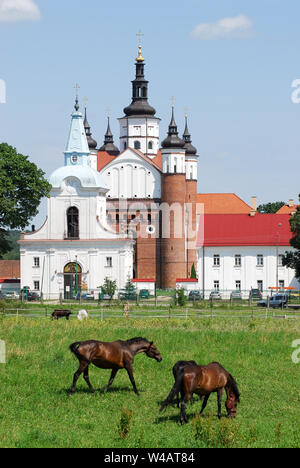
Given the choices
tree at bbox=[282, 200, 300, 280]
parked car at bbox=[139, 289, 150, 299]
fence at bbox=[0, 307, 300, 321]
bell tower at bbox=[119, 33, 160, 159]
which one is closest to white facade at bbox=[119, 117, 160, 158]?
bell tower at bbox=[119, 33, 160, 159]

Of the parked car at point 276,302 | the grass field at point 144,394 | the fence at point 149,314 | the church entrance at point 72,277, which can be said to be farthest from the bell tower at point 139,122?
the grass field at point 144,394

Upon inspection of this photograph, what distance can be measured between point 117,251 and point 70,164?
854cm

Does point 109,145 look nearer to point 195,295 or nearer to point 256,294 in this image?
point 195,295

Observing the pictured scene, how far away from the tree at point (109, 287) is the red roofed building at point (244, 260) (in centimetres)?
1200

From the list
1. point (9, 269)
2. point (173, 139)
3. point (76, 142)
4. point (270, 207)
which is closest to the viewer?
point (76, 142)

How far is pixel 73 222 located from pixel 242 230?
1747 centimetres

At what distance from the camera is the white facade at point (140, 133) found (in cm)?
8631

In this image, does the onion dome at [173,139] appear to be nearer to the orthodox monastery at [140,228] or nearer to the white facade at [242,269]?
the orthodox monastery at [140,228]

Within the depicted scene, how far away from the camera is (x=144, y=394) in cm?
1962

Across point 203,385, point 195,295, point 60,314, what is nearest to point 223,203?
point 195,295

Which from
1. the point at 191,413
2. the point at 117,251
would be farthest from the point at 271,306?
the point at 191,413

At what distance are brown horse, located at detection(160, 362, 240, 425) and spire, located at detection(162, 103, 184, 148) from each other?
204 ft

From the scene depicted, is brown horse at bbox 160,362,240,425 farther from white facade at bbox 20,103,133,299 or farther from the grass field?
white facade at bbox 20,103,133,299
